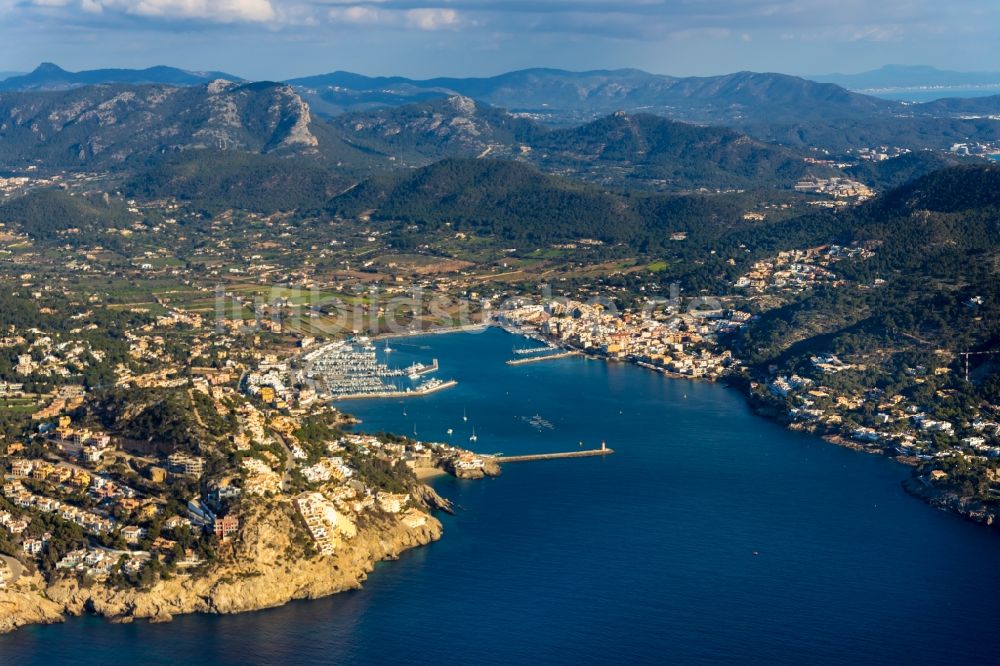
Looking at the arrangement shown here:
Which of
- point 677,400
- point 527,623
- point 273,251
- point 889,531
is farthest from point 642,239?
point 527,623

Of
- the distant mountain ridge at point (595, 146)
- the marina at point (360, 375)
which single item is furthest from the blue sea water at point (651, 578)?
the distant mountain ridge at point (595, 146)

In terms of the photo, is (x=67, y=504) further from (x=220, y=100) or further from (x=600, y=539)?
(x=220, y=100)

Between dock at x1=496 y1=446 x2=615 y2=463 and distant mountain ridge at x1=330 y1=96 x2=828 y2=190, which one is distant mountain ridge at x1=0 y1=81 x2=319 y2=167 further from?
dock at x1=496 y1=446 x2=615 y2=463

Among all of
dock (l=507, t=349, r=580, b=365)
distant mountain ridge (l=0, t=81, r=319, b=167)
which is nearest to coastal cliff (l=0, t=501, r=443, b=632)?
dock (l=507, t=349, r=580, b=365)

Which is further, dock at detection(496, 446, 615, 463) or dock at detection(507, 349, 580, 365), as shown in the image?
dock at detection(507, 349, 580, 365)

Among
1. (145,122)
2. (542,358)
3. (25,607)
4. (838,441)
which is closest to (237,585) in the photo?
(25,607)

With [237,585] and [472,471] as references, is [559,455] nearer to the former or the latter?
[472,471]
